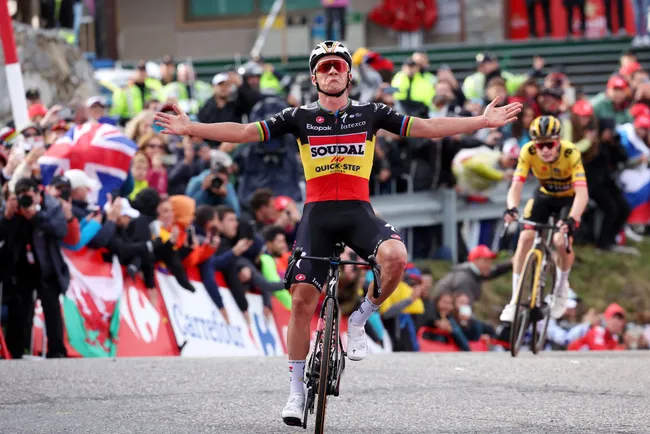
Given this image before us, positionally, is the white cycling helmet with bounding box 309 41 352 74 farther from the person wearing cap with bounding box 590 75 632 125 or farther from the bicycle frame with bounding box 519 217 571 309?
the person wearing cap with bounding box 590 75 632 125

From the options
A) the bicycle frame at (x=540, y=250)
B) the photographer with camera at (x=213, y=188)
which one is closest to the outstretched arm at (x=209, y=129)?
the bicycle frame at (x=540, y=250)

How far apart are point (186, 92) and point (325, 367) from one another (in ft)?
43.9

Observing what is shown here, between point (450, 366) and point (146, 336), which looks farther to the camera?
point (146, 336)

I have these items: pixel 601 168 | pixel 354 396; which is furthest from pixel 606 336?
pixel 354 396

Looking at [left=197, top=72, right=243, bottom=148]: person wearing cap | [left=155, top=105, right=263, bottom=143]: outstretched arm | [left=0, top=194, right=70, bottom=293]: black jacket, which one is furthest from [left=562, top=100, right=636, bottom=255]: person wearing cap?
[left=155, top=105, right=263, bottom=143]: outstretched arm

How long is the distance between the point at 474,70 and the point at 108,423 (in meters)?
18.6

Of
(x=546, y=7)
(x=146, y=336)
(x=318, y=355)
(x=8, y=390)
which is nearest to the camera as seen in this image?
(x=318, y=355)

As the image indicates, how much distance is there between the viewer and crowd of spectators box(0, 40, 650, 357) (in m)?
13.1

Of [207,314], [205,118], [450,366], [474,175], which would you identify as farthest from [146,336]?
[474,175]

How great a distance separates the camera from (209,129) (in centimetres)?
870

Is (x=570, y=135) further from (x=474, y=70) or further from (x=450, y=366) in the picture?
(x=450, y=366)

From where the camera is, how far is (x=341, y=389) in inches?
411

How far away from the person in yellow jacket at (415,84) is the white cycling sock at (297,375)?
39.5 feet

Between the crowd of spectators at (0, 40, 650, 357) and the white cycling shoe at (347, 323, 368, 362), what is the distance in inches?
99.3
